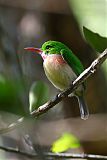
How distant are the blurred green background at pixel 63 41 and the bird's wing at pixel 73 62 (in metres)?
0.22

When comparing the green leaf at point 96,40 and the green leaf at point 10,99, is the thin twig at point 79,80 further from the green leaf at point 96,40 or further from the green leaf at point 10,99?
the green leaf at point 10,99

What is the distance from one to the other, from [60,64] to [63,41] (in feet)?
3.70

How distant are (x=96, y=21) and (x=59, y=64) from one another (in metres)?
0.61

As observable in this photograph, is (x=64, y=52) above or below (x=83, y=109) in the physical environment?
above

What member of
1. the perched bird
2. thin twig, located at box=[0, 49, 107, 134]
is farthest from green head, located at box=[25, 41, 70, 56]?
thin twig, located at box=[0, 49, 107, 134]

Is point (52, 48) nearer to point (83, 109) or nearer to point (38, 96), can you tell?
point (83, 109)

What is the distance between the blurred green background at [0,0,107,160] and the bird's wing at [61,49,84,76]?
0.72 ft

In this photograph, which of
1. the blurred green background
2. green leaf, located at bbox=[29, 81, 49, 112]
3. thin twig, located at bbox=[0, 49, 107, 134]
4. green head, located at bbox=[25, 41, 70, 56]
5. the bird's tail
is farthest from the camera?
the blurred green background

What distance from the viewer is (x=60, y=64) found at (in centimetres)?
156

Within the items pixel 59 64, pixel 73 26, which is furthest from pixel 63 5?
pixel 59 64

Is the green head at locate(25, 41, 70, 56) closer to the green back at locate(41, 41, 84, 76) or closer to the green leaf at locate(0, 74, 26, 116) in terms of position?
the green back at locate(41, 41, 84, 76)

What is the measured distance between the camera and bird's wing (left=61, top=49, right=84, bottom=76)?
150 centimetres

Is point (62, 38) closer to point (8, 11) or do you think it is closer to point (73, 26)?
point (73, 26)

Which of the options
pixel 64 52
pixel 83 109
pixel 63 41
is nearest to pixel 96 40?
pixel 64 52
